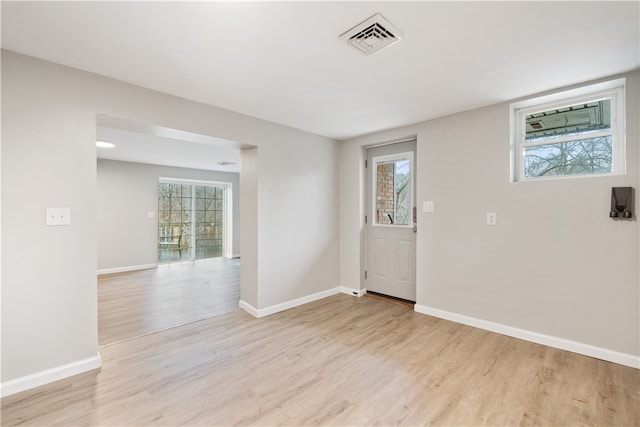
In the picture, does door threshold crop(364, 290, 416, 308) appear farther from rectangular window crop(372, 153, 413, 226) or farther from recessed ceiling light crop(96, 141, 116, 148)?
recessed ceiling light crop(96, 141, 116, 148)

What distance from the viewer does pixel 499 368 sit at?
2.27 meters

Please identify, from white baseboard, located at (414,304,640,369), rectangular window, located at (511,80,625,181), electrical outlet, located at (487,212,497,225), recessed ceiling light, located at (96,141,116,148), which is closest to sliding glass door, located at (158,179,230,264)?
recessed ceiling light, located at (96,141,116,148)

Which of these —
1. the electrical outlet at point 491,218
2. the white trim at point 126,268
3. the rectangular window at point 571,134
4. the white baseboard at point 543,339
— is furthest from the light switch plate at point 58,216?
the white trim at point 126,268

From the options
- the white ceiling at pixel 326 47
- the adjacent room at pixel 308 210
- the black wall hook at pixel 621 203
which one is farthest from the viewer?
the black wall hook at pixel 621 203

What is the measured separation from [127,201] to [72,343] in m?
4.60

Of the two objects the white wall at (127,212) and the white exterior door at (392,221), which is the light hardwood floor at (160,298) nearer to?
the white wall at (127,212)

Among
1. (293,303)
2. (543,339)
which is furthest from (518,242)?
(293,303)

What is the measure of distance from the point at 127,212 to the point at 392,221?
215 inches

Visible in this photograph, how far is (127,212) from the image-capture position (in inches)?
237

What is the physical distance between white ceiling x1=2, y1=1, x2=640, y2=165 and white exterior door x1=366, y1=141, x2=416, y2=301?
4.19ft

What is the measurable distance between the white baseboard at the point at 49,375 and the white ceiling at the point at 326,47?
7.39 feet

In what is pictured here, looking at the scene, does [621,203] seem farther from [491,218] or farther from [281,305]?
[281,305]

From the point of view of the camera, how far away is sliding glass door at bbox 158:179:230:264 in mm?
6781

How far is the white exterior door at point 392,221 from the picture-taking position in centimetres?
384
